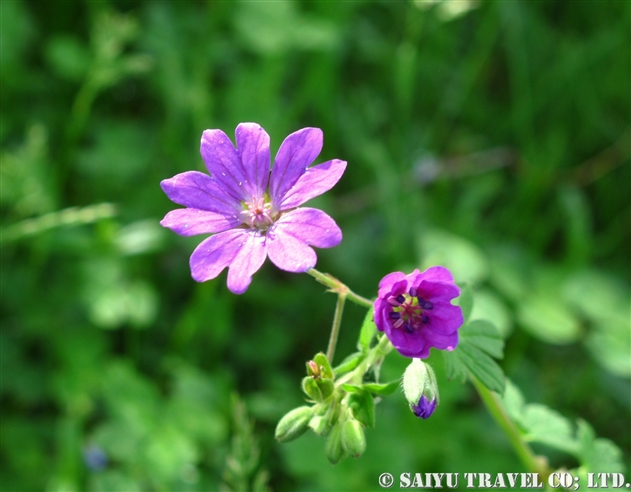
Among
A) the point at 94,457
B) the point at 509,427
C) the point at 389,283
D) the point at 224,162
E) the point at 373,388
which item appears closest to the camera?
the point at 389,283

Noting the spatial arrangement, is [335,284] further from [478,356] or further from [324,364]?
[478,356]

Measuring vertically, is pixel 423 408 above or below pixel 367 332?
below

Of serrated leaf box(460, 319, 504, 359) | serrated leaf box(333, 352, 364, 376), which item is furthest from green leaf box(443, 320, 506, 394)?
serrated leaf box(333, 352, 364, 376)

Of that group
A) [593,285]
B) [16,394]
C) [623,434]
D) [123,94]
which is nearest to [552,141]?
[593,285]

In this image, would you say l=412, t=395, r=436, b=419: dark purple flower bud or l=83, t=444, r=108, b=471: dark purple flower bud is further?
l=83, t=444, r=108, b=471: dark purple flower bud

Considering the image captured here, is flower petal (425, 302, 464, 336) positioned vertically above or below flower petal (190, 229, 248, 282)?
below

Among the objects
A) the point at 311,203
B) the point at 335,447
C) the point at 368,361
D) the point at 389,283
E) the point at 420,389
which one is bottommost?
the point at 335,447

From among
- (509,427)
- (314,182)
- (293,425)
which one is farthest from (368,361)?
(509,427)

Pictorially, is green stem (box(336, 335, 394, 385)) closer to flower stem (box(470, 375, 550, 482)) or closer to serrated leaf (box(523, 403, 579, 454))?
flower stem (box(470, 375, 550, 482))
